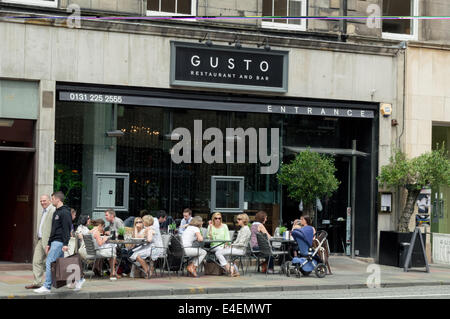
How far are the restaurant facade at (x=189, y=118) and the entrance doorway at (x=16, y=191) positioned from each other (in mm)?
39

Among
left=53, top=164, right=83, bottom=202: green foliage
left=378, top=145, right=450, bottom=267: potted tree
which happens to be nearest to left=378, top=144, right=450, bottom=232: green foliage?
left=378, top=145, right=450, bottom=267: potted tree

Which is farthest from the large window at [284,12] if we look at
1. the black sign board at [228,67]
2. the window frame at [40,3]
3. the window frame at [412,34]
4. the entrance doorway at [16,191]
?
the entrance doorway at [16,191]

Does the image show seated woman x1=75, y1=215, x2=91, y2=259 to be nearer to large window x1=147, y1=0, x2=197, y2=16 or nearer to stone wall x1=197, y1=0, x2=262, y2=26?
large window x1=147, y1=0, x2=197, y2=16

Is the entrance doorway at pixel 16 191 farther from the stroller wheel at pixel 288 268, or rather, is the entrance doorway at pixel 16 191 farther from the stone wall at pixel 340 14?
the stone wall at pixel 340 14

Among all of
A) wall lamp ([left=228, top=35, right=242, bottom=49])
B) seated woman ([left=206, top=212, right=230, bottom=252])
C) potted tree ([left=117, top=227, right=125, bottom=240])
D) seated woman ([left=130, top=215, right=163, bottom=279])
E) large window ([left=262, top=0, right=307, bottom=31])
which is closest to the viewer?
seated woman ([left=130, top=215, right=163, bottom=279])

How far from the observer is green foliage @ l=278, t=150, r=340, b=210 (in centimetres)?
2162

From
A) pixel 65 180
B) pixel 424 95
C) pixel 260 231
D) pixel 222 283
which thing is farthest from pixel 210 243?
pixel 424 95

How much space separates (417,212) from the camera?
79.3 ft

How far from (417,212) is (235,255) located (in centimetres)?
691

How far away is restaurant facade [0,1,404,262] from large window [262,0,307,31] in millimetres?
354

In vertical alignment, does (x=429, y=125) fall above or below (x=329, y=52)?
below

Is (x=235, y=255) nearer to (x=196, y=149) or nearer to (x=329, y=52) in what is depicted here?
(x=196, y=149)

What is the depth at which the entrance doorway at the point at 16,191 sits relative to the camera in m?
20.0
